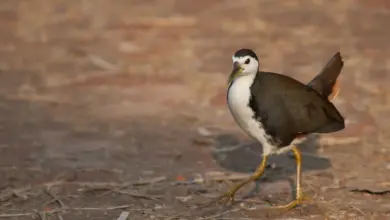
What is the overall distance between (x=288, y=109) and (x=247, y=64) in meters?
0.25

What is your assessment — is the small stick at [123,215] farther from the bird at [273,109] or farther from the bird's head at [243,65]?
the bird's head at [243,65]

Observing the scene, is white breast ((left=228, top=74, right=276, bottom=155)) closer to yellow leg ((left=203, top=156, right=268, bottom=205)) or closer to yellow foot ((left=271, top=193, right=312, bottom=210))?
yellow leg ((left=203, top=156, right=268, bottom=205))

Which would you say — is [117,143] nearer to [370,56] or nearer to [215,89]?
[215,89]

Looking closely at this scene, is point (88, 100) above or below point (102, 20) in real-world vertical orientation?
below

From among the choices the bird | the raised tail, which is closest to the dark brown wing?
the bird

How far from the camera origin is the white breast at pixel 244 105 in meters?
3.37

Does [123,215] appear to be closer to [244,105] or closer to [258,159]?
[244,105]

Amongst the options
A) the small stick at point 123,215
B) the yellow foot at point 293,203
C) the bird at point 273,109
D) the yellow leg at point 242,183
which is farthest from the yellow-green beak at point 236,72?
the small stick at point 123,215

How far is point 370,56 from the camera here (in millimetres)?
5867

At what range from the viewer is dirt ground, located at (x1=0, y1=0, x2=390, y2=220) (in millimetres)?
3770

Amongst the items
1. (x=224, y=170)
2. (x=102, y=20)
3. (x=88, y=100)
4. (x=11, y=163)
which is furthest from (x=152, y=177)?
(x=102, y=20)

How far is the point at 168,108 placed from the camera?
497 cm

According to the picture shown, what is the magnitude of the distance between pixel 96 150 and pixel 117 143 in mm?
139

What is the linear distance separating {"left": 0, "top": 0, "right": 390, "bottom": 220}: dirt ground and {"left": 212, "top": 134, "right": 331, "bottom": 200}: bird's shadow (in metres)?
0.01
